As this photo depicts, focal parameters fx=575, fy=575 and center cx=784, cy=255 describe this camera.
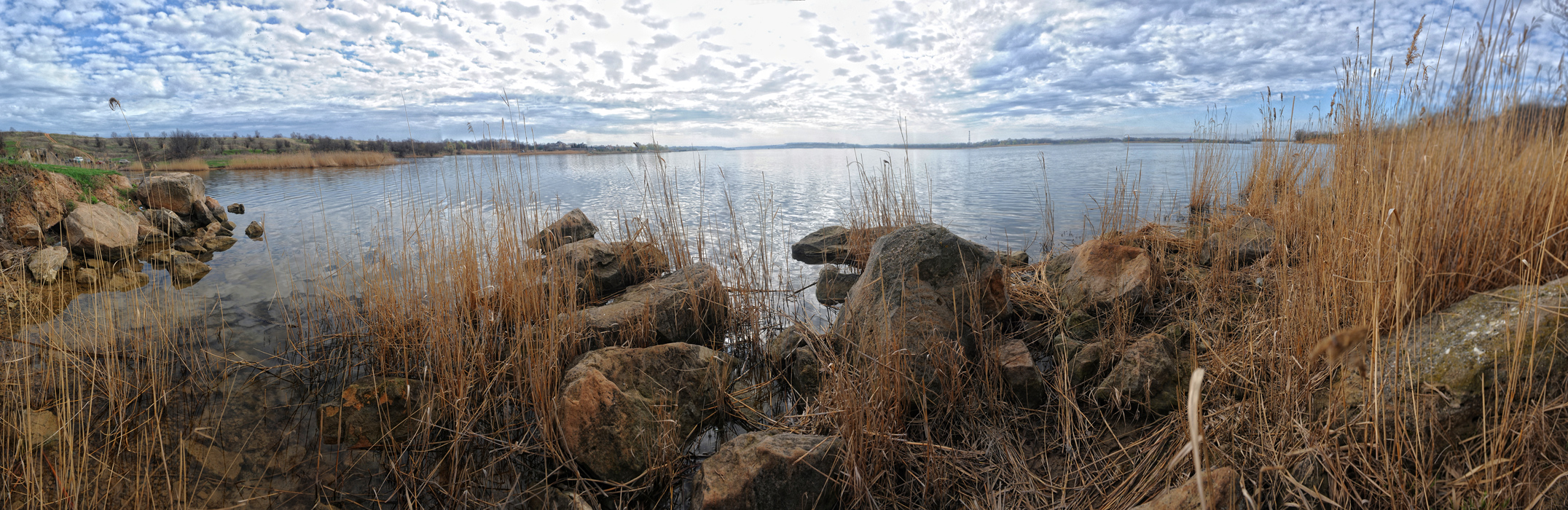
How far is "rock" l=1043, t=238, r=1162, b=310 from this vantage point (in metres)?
3.83

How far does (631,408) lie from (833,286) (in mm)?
2928

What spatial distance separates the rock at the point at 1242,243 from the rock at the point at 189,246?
11.7 m

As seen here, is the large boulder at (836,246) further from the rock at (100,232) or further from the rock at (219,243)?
the rock at (219,243)

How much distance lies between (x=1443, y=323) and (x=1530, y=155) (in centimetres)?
83

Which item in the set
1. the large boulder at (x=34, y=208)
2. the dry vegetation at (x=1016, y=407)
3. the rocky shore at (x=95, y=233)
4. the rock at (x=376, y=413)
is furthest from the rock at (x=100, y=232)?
the rock at (x=376, y=413)

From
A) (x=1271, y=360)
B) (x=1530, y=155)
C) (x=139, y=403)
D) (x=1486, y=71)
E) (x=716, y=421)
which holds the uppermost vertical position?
(x=1486, y=71)

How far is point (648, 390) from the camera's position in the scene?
3096 mm

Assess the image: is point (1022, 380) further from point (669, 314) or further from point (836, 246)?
point (836, 246)

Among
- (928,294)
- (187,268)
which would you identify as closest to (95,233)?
(187,268)

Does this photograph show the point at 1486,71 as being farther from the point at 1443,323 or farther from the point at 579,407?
the point at 579,407

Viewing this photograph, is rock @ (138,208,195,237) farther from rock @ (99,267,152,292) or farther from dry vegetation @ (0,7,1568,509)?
dry vegetation @ (0,7,1568,509)

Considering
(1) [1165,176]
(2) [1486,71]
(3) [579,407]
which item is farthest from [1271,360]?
(1) [1165,176]

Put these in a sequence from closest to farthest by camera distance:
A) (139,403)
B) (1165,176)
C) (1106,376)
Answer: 1. (1106,376)
2. (139,403)
3. (1165,176)

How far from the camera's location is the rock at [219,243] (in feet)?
26.9
